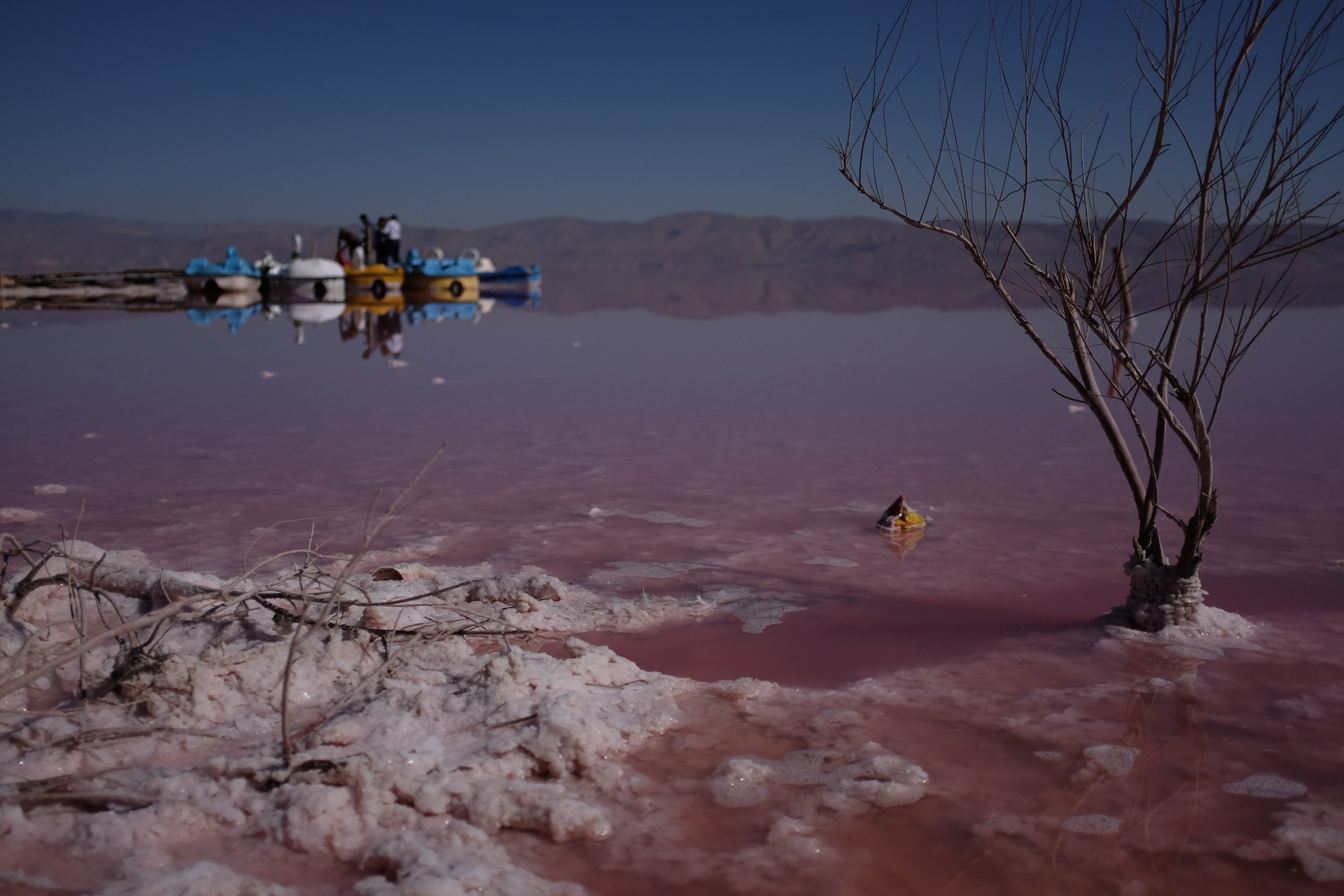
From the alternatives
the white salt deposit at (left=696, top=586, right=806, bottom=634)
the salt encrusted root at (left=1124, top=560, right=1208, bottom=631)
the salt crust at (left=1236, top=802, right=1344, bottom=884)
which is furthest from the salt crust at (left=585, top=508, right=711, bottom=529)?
the salt crust at (left=1236, top=802, right=1344, bottom=884)

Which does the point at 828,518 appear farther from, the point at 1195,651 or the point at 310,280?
the point at 310,280

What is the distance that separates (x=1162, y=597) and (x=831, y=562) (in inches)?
56.8

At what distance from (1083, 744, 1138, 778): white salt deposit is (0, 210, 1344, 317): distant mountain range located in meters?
1.97

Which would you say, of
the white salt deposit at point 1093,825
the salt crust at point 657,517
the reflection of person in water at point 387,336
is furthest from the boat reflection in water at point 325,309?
the white salt deposit at point 1093,825

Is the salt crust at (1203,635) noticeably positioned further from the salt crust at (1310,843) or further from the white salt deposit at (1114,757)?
the salt crust at (1310,843)

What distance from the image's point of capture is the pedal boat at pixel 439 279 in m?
25.0

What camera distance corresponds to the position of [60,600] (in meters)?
3.11

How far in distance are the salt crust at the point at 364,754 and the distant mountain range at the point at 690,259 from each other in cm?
280

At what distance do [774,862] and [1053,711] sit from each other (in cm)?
116

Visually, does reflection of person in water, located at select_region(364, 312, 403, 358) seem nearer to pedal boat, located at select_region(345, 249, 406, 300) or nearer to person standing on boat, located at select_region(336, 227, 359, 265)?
pedal boat, located at select_region(345, 249, 406, 300)

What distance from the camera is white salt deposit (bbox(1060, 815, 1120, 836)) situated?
223 cm

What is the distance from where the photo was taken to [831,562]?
14.8ft

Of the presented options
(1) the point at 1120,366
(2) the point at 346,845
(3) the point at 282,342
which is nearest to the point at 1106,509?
(1) the point at 1120,366

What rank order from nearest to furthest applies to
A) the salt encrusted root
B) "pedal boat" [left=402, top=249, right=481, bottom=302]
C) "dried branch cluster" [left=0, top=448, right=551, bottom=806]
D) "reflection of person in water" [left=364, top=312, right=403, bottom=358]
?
"dried branch cluster" [left=0, top=448, right=551, bottom=806], the salt encrusted root, "reflection of person in water" [left=364, top=312, right=403, bottom=358], "pedal boat" [left=402, top=249, right=481, bottom=302]
